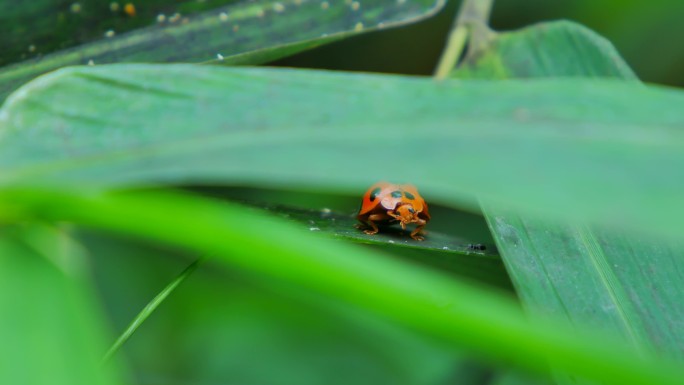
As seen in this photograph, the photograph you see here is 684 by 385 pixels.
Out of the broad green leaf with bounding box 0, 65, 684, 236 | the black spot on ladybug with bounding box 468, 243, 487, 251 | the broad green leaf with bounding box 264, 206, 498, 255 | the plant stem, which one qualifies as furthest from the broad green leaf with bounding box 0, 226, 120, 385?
the plant stem

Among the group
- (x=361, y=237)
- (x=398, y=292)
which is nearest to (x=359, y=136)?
(x=398, y=292)

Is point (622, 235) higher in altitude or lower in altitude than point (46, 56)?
lower

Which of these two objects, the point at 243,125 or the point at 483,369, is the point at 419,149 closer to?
the point at 243,125

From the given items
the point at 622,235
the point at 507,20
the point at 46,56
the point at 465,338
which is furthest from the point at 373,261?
the point at 507,20

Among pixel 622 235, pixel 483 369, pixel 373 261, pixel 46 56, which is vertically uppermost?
pixel 46 56

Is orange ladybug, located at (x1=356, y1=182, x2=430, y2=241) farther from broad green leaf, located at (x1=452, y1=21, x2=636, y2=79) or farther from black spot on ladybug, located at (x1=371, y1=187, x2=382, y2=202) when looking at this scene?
broad green leaf, located at (x1=452, y1=21, x2=636, y2=79)

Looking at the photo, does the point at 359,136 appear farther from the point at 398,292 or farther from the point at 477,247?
the point at 477,247

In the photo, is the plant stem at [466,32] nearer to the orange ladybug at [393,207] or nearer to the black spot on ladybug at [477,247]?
the orange ladybug at [393,207]
